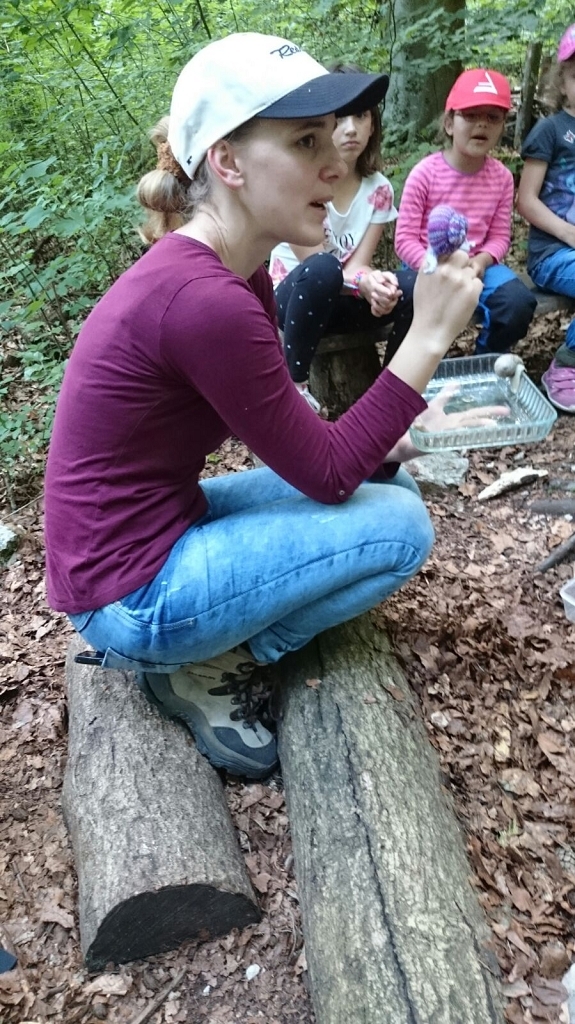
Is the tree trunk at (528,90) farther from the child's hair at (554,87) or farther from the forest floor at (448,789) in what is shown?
the forest floor at (448,789)

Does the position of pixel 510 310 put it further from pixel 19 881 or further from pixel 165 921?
pixel 19 881

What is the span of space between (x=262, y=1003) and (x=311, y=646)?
0.82m

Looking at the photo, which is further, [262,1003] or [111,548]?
[111,548]

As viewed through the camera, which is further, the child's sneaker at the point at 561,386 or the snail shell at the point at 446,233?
the child's sneaker at the point at 561,386

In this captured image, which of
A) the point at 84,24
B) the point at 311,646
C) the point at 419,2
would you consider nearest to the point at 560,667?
the point at 311,646

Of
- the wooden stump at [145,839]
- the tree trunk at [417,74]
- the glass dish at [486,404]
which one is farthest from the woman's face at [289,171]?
the tree trunk at [417,74]

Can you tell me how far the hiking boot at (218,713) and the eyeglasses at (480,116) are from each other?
2636mm

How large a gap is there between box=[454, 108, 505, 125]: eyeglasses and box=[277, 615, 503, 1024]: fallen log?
8.15 feet

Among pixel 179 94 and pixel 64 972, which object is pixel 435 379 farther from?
pixel 64 972

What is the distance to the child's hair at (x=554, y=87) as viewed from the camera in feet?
11.1

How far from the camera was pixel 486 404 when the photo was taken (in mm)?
2938

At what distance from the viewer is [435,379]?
10.6 ft

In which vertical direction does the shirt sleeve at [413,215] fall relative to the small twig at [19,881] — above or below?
above

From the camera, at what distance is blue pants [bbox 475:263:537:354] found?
10.8ft
